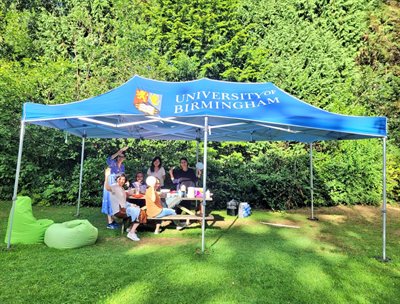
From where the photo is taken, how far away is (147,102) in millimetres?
5754

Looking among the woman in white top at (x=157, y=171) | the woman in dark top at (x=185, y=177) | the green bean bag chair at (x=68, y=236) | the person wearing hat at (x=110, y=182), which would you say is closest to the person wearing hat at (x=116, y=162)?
the person wearing hat at (x=110, y=182)

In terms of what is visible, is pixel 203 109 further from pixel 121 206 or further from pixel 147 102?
pixel 121 206

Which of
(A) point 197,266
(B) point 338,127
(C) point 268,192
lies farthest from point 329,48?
(A) point 197,266

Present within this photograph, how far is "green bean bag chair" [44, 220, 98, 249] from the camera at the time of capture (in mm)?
5508

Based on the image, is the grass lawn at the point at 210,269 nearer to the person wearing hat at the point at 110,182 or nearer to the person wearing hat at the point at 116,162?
the person wearing hat at the point at 110,182

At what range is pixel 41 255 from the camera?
5.12 m

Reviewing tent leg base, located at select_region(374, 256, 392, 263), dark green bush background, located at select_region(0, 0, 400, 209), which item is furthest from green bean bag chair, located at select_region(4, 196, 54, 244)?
tent leg base, located at select_region(374, 256, 392, 263)

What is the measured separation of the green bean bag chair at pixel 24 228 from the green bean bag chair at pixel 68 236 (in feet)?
0.65

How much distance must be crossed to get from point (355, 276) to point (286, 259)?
106 cm

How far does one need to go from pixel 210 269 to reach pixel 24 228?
342 cm

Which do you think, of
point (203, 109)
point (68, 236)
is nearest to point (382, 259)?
point (203, 109)

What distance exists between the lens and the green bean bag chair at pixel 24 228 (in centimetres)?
563

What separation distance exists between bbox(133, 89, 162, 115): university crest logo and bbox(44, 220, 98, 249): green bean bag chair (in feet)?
7.73

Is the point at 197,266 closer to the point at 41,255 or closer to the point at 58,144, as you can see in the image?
the point at 41,255
